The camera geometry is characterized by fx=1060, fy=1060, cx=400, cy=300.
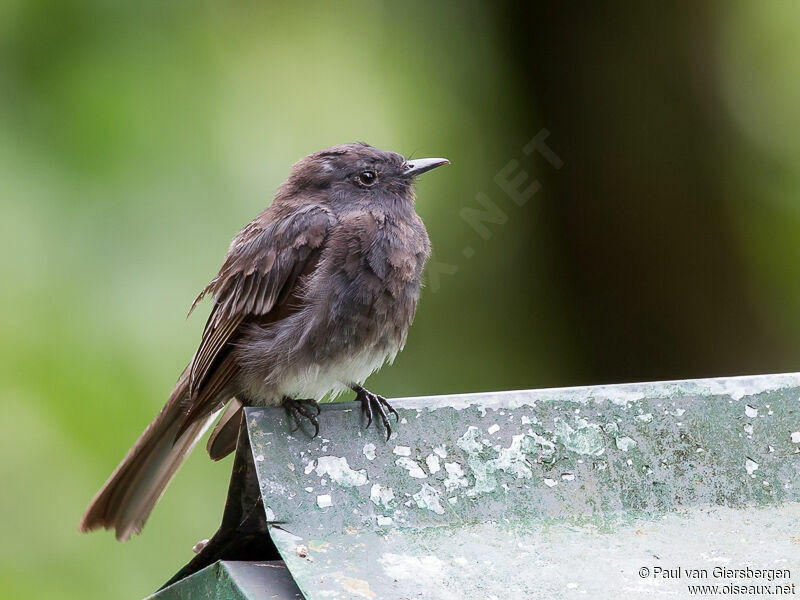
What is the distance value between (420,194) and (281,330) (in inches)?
58.9

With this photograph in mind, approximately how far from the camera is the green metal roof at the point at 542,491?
2.50m

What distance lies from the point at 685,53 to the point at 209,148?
3.32 metres

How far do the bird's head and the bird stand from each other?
21 cm

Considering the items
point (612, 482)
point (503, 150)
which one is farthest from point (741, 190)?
point (612, 482)

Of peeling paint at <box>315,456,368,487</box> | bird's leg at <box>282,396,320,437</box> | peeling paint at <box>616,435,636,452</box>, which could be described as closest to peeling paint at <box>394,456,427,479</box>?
peeling paint at <box>315,456,368,487</box>

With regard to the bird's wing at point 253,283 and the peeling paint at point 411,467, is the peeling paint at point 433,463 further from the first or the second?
the bird's wing at point 253,283

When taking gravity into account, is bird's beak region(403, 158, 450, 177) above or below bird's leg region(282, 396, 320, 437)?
above

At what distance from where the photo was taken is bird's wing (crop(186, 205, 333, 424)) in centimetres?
392

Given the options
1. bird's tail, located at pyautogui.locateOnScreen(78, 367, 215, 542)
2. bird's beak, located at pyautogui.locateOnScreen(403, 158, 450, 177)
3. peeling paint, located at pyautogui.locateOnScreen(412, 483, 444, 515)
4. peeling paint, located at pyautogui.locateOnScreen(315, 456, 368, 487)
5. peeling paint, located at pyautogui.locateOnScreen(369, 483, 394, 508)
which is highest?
bird's beak, located at pyautogui.locateOnScreen(403, 158, 450, 177)

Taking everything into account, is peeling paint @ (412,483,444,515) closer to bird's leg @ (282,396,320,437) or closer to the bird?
bird's leg @ (282,396,320,437)

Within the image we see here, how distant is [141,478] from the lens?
395 cm
